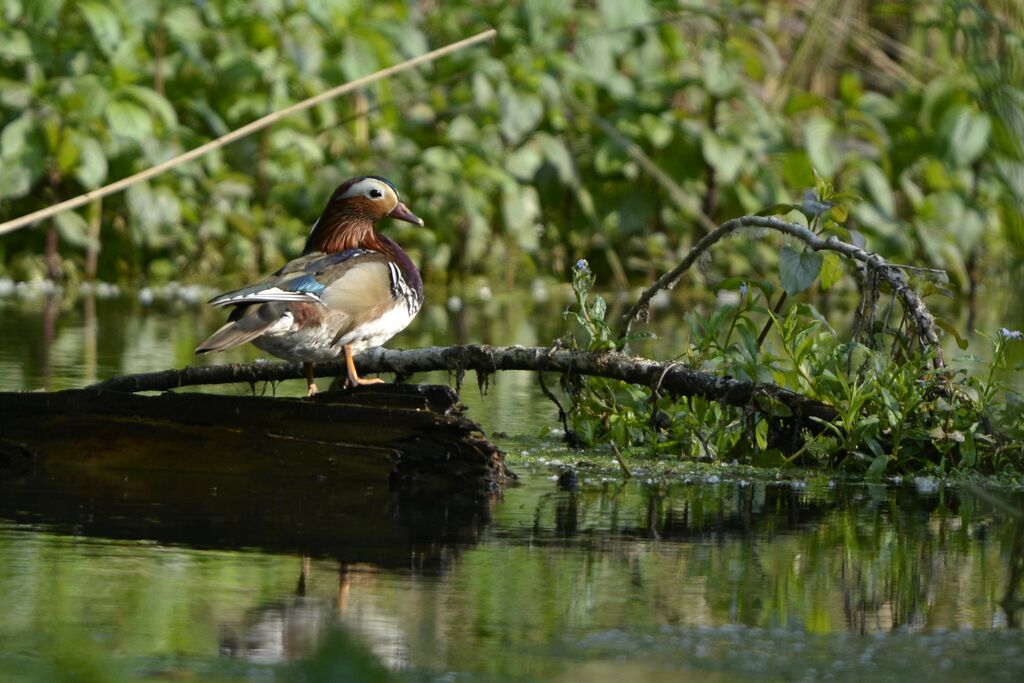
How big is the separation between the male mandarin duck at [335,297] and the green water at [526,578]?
0.58 metres

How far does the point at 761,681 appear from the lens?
10.9ft

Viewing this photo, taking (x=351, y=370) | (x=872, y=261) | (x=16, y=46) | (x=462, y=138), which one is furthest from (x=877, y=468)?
(x=16, y=46)

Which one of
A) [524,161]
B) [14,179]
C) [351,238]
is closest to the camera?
[351,238]

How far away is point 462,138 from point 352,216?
8975 mm

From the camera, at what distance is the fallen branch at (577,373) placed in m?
6.20

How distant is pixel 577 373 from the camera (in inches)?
252

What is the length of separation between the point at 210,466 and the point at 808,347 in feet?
7.31

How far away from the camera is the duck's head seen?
694 cm

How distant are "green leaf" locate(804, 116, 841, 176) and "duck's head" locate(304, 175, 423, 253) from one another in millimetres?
9501

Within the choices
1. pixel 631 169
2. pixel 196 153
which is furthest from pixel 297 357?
pixel 631 169

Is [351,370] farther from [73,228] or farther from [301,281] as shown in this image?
[73,228]

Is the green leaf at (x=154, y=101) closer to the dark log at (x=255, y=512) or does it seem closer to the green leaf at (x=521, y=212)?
the green leaf at (x=521, y=212)

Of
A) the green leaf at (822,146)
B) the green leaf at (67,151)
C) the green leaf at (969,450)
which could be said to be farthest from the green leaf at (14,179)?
the green leaf at (969,450)

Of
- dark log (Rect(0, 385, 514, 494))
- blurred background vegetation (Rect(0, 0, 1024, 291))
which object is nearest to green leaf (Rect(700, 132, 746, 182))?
blurred background vegetation (Rect(0, 0, 1024, 291))
